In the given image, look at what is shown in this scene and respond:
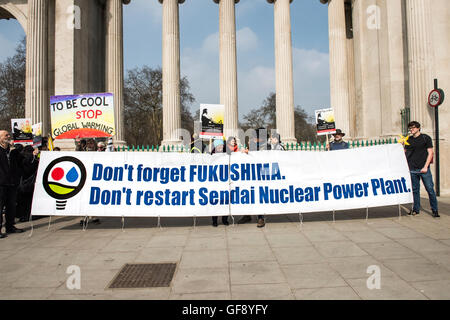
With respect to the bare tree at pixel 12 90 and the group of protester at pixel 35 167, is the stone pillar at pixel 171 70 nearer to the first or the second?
the group of protester at pixel 35 167

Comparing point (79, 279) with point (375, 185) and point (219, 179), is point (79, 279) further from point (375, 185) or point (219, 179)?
point (375, 185)

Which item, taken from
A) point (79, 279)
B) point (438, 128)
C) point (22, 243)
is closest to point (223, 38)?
point (438, 128)

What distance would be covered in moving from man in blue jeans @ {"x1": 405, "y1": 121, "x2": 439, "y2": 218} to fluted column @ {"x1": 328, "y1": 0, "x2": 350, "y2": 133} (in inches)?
497

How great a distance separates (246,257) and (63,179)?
15.7 feet

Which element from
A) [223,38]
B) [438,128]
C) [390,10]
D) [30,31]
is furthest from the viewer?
[223,38]

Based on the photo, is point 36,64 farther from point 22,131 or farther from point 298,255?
point 298,255

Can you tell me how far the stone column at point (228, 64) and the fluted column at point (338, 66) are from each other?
265 inches

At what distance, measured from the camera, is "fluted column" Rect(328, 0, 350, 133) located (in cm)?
2061

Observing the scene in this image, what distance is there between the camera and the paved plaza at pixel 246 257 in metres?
3.64

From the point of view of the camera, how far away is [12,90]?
36.3 m

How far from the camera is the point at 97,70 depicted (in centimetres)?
2175

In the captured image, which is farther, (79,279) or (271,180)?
(271,180)

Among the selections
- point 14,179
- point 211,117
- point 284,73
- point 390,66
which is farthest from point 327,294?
point 284,73
